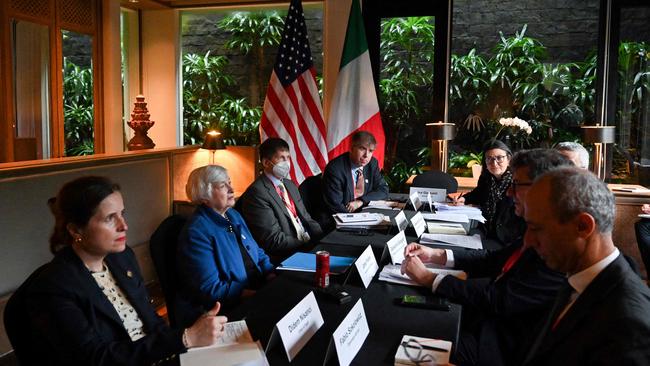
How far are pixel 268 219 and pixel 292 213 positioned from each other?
352mm

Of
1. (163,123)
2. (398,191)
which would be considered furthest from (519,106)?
(163,123)

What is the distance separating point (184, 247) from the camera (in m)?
2.28

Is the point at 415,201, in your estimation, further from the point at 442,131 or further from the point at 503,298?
the point at 503,298

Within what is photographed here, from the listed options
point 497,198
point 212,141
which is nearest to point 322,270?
point 497,198

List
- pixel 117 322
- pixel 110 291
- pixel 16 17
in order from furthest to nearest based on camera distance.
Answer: pixel 16 17 → pixel 110 291 → pixel 117 322

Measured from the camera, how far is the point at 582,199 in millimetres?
1203

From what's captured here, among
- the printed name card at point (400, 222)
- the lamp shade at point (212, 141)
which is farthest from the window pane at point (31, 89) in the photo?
the printed name card at point (400, 222)

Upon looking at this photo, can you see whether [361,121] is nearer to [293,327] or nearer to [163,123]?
[163,123]

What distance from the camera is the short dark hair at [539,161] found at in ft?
7.18

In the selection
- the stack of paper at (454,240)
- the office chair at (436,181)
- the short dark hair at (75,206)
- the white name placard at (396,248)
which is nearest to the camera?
the short dark hair at (75,206)

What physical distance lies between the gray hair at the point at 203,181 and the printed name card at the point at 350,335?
1077 mm

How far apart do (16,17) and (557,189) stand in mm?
5112

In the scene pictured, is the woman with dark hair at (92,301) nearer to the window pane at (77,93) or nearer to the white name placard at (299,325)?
the white name placard at (299,325)

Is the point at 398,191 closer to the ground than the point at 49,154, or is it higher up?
closer to the ground
